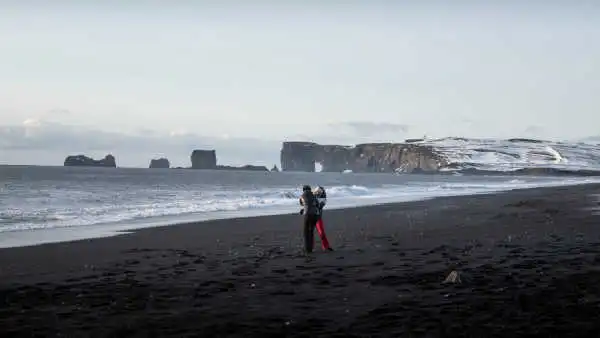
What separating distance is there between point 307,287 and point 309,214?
5778 mm

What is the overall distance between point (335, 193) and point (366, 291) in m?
43.8

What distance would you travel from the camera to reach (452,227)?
21.9 m

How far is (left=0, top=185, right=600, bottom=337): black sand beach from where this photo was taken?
7.89 meters

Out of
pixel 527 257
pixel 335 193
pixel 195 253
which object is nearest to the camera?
pixel 527 257

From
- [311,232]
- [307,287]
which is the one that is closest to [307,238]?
[311,232]

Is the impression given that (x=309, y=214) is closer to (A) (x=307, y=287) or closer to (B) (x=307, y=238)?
(B) (x=307, y=238)

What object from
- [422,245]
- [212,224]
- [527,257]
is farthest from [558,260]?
[212,224]

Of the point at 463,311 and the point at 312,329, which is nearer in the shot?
the point at 312,329

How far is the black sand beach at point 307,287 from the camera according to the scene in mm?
7891

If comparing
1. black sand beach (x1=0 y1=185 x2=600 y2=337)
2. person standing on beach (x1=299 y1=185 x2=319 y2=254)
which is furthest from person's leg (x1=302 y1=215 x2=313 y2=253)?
Result: black sand beach (x1=0 y1=185 x2=600 y2=337)

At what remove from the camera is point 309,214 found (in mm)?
16422

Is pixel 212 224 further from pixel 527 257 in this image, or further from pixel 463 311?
pixel 463 311

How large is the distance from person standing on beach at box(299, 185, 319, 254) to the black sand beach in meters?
0.44

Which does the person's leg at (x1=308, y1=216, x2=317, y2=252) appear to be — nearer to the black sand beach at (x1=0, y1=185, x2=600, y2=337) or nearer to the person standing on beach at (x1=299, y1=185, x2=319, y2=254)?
the person standing on beach at (x1=299, y1=185, x2=319, y2=254)
